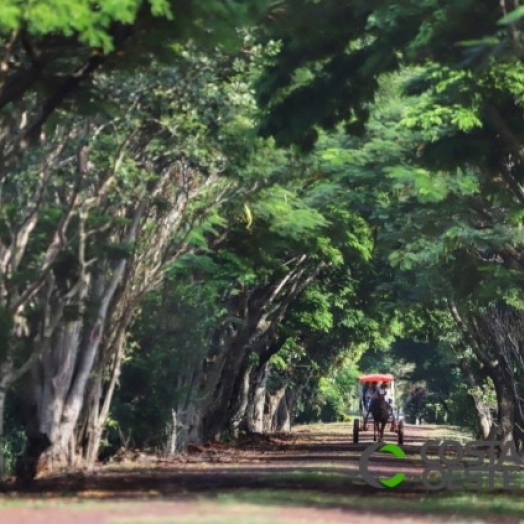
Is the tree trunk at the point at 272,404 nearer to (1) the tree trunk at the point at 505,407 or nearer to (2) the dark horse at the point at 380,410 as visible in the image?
(2) the dark horse at the point at 380,410

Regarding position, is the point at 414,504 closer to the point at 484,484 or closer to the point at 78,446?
the point at 484,484

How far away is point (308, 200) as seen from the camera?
3042 cm

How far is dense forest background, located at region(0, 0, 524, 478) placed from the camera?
1612 centimetres

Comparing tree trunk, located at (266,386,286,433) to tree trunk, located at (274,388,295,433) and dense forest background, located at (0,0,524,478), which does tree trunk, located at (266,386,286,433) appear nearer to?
tree trunk, located at (274,388,295,433)

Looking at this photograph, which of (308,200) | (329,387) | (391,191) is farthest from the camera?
(329,387)

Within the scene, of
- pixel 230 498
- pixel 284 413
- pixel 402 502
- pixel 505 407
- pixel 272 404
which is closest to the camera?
pixel 230 498

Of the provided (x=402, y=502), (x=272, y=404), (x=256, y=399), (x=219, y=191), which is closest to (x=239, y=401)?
(x=256, y=399)

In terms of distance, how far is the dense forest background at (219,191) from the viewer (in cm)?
1612

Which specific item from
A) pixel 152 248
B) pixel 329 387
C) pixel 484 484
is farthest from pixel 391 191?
pixel 329 387

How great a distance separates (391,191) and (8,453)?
9.69m

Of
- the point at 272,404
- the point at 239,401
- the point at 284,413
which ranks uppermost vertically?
the point at 284,413

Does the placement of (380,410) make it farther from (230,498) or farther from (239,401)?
(230,498)

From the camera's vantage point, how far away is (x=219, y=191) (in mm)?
25766

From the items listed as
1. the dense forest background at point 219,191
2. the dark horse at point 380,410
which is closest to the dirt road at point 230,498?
the dense forest background at point 219,191
